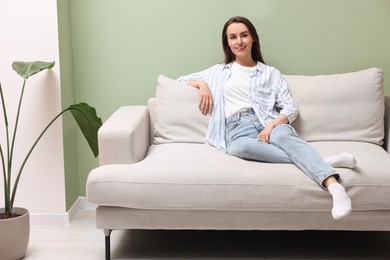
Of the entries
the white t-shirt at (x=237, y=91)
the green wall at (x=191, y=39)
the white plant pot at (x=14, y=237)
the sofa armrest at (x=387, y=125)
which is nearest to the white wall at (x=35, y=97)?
the green wall at (x=191, y=39)

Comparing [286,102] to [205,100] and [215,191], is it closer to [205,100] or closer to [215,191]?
[205,100]

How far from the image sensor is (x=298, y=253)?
3000mm

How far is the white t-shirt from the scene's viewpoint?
3.29m

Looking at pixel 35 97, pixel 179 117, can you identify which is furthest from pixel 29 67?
pixel 179 117

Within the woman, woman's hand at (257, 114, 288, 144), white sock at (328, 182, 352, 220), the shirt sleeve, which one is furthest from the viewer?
the shirt sleeve

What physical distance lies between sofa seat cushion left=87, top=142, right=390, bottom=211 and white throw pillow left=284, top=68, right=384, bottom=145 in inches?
19.7

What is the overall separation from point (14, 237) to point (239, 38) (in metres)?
1.50

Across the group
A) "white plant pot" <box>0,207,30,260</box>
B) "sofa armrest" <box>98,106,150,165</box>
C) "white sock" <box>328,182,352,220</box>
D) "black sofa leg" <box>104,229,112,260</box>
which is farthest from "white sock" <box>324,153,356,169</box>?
"white plant pot" <box>0,207,30,260</box>

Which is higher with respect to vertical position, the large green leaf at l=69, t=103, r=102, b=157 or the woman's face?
the woman's face

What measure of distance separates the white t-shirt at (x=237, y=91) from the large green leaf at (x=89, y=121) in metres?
0.68

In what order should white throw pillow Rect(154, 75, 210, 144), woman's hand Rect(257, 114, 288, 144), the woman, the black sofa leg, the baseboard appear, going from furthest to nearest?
the baseboard
white throw pillow Rect(154, 75, 210, 144)
woman's hand Rect(257, 114, 288, 144)
the woman
the black sofa leg

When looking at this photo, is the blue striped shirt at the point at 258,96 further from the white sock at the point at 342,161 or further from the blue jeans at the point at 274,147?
the white sock at the point at 342,161

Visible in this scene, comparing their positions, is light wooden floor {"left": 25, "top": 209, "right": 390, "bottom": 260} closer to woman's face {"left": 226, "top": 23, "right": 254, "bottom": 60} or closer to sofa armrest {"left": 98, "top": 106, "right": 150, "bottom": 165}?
sofa armrest {"left": 98, "top": 106, "right": 150, "bottom": 165}

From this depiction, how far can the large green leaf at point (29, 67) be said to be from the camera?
3.01 metres
